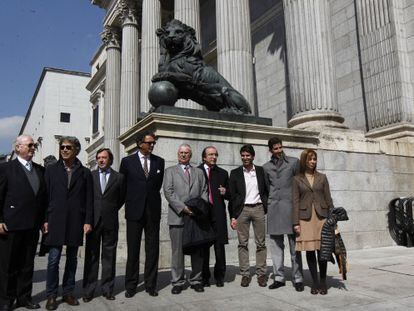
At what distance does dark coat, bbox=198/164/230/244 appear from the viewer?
19.5ft

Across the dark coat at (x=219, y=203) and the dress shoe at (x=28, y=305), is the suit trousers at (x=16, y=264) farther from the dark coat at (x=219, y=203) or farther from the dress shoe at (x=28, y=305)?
the dark coat at (x=219, y=203)

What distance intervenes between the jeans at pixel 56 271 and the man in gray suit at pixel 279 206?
Answer: 2621 mm

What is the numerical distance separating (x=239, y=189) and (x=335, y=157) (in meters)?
5.26

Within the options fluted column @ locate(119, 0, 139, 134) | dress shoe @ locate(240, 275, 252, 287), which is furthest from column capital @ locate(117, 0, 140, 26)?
dress shoe @ locate(240, 275, 252, 287)

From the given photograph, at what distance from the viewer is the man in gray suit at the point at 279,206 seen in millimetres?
5738

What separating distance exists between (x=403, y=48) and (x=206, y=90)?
745cm

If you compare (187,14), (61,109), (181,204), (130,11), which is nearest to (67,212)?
(181,204)

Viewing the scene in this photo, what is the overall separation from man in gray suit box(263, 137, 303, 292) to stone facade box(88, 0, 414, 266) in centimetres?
271

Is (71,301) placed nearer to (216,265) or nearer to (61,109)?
(216,265)

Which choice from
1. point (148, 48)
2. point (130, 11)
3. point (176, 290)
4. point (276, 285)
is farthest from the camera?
point (130, 11)

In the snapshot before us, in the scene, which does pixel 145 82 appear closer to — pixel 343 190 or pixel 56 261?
pixel 343 190

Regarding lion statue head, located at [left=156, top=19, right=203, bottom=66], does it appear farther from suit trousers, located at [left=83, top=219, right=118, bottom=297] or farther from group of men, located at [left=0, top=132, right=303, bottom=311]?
suit trousers, located at [left=83, top=219, right=118, bottom=297]

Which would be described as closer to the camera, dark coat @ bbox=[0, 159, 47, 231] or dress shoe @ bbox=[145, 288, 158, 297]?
dark coat @ bbox=[0, 159, 47, 231]

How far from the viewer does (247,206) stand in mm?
6109
